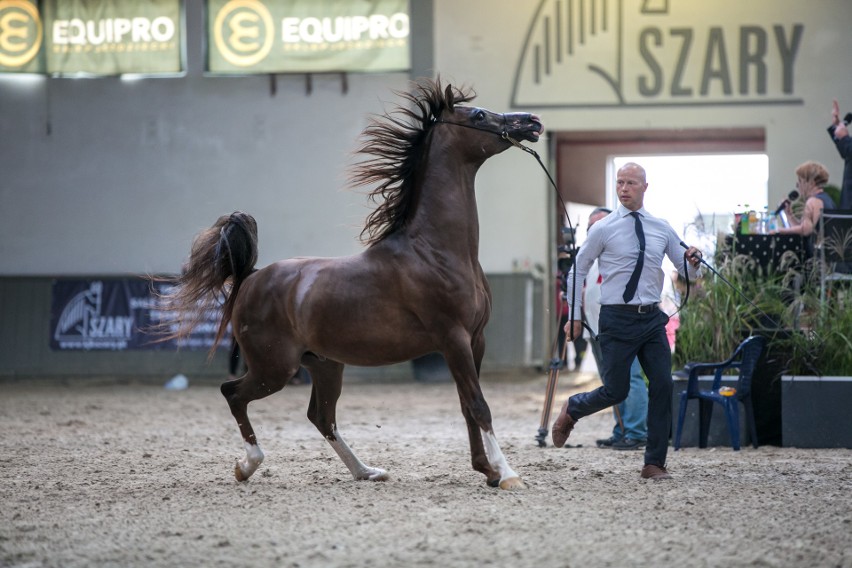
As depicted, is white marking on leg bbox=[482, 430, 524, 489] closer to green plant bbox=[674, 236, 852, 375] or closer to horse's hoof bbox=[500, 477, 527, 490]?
horse's hoof bbox=[500, 477, 527, 490]

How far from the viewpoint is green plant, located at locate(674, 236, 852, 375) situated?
26.8 feet

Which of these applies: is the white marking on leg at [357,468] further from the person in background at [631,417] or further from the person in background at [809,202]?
the person in background at [809,202]

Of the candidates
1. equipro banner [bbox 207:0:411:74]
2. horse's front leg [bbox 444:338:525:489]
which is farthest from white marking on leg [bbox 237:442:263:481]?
equipro banner [bbox 207:0:411:74]

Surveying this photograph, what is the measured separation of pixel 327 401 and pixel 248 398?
1.66ft

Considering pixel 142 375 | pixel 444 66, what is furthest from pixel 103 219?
pixel 444 66

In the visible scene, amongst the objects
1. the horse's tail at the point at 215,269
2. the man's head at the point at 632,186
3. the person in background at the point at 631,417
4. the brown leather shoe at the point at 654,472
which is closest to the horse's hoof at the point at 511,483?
the brown leather shoe at the point at 654,472

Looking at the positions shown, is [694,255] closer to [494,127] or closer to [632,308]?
[632,308]

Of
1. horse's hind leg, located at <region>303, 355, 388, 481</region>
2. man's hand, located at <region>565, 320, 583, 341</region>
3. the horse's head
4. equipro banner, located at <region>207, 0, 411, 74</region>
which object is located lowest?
horse's hind leg, located at <region>303, 355, 388, 481</region>

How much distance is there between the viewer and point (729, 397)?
8.07 meters

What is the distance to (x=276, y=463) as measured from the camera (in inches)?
295

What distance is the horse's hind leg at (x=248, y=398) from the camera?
21.4 ft

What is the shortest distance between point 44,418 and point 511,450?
18.3 feet

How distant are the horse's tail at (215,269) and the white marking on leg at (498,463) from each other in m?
2.04

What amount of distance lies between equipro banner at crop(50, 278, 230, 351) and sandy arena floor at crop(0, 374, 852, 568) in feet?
21.3
